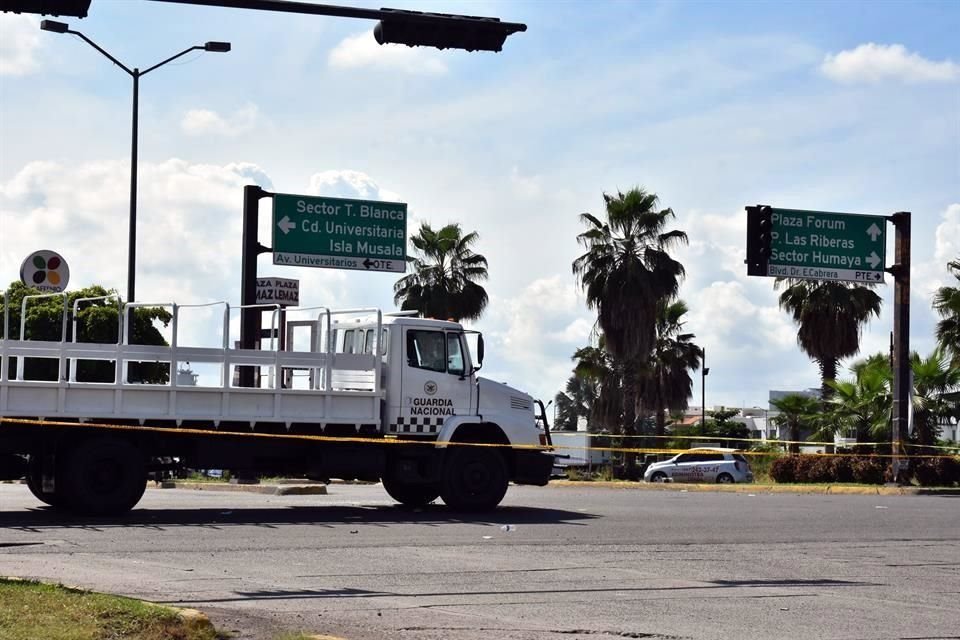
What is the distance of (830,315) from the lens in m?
47.1

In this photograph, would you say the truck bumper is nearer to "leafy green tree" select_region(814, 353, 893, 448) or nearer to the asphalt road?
the asphalt road

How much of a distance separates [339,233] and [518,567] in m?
16.8

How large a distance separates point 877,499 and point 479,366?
9365 mm

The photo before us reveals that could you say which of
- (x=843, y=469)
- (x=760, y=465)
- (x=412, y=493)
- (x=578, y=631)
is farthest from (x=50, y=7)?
(x=760, y=465)

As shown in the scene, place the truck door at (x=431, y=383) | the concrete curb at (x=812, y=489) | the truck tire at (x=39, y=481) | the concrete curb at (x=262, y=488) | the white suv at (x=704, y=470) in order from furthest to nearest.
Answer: the white suv at (x=704, y=470) < the concrete curb at (x=812, y=489) < the concrete curb at (x=262, y=488) < the truck door at (x=431, y=383) < the truck tire at (x=39, y=481)

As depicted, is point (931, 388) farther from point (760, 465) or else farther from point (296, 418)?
point (296, 418)

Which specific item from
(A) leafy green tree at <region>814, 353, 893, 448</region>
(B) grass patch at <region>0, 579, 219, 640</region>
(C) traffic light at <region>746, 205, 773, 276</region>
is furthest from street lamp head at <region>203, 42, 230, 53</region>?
(B) grass patch at <region>0, 579, 219, 640</region>

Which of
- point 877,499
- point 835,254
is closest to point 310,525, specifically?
point 877,499

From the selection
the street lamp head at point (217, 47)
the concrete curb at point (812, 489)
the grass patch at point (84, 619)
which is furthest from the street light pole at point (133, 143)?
the grass patch at point (84, 619)

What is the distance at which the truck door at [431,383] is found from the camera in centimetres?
2077

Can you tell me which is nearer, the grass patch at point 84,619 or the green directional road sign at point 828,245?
the grass patch at point 84,619

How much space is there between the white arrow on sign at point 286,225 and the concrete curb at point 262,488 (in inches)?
204

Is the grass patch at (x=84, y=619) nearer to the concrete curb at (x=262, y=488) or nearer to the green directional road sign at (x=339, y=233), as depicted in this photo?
the concrete curb at (x=262, y=488)

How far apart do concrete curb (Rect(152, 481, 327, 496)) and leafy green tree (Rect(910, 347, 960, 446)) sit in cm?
1585
